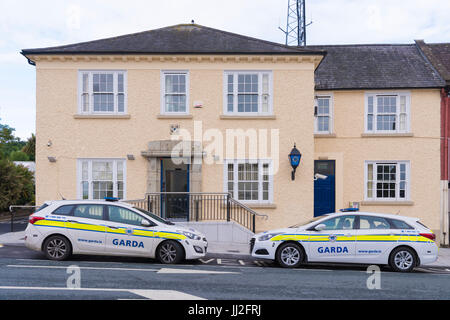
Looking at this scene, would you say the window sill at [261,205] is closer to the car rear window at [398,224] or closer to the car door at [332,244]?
the car door at [332,244]

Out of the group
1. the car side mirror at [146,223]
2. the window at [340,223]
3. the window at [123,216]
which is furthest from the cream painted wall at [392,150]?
the window at [123,216]

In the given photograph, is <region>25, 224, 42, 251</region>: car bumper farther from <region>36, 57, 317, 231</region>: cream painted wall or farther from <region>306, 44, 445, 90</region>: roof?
<region>306, 44, 445, 90</region>: roof

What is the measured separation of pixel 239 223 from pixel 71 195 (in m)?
5.98

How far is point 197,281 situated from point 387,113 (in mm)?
10564

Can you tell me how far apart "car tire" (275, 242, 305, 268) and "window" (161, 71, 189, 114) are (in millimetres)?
6277

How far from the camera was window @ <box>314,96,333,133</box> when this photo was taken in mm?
14195

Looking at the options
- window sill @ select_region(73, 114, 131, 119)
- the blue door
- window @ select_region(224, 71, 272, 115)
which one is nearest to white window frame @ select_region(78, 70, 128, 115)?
window sill @ select_region(73, 114, 131, 119)

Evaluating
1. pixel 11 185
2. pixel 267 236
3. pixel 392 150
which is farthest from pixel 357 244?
pixel 11 185

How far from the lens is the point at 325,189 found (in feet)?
46.0

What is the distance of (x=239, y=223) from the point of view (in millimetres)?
12273

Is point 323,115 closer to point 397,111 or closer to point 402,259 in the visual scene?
point 397,111

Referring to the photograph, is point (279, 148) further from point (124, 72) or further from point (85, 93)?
point (85, 93)
